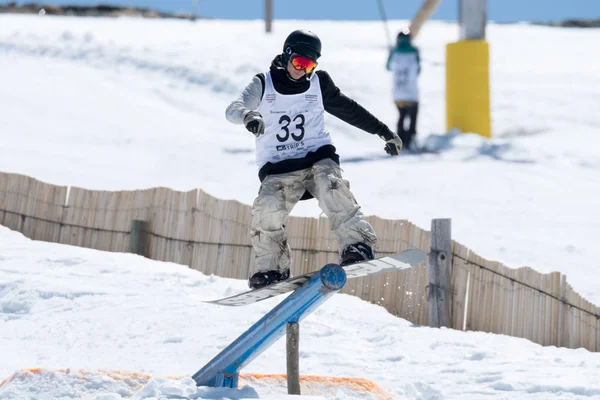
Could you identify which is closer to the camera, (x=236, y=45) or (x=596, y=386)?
(x=596, y=386)

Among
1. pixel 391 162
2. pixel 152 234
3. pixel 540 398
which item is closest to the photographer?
pixel 540 398

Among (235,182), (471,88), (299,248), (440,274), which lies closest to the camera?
(440,274)

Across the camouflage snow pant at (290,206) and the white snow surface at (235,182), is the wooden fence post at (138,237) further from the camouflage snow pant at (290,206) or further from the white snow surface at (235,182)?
the camouflage snow pant at (290,206)

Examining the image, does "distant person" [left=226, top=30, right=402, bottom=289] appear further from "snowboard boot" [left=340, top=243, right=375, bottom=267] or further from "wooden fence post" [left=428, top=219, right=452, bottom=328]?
"wooden fence post" [left=428, top=219, right=452, bottom=328]

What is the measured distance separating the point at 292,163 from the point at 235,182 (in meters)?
7.27

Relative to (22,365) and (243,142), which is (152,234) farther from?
(243,142)

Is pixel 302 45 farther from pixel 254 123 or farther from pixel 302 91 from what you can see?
pixel 254 123

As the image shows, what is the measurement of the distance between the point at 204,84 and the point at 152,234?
31.6ft

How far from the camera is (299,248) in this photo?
8.49 m

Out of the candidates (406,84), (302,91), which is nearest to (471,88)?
(406,84)

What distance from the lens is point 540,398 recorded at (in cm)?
611

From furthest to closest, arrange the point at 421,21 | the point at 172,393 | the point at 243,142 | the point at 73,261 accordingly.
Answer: the point at 421,21 → the point at 243,142 → the point at 73,261 → the point at 172,393

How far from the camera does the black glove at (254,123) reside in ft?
15.5

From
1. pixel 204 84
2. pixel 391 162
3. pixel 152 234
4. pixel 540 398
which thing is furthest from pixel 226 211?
pixel 204 84
